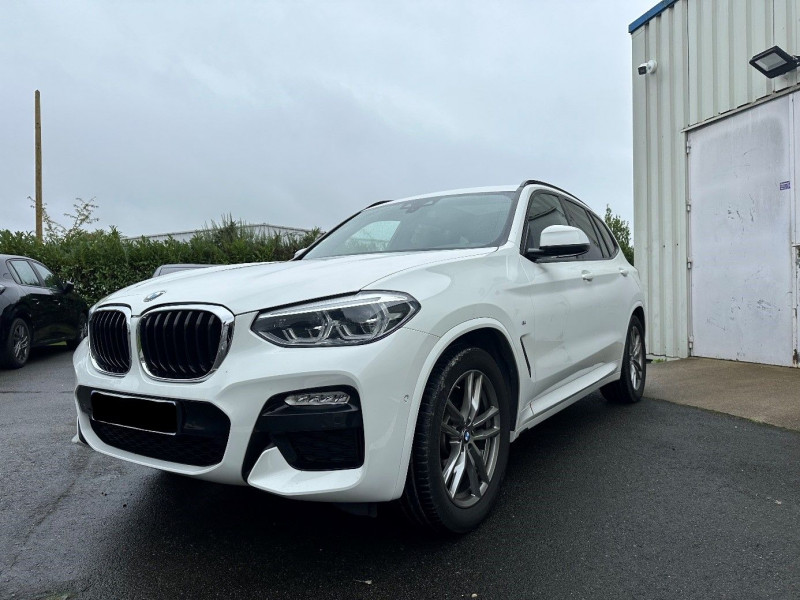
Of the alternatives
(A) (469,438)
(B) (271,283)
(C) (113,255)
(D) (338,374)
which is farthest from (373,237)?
(C) (113,255)

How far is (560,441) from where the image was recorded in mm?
4039

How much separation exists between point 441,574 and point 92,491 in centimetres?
197

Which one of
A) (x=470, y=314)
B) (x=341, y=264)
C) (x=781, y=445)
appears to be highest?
(x=341, y=264)

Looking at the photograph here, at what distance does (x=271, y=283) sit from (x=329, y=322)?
36 centimetres

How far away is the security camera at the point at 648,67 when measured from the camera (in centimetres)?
871

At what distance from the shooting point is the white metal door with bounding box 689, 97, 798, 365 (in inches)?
270

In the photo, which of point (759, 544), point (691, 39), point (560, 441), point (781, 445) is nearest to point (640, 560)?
point (759, 544)

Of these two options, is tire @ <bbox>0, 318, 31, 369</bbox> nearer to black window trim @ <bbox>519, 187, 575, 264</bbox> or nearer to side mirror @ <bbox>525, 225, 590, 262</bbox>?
black window trim @ <bbox>519, 187, 575, 264</bbox>

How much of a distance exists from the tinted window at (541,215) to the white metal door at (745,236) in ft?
13.4

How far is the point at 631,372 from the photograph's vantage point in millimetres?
5012

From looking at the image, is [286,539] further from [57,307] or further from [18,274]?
[57,307]

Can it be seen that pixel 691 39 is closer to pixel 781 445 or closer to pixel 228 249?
pixel 781 445

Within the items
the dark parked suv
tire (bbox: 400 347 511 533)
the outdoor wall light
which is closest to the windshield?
tire (bbox: 400 347 511 533)

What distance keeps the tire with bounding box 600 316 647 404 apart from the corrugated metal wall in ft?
11.2
